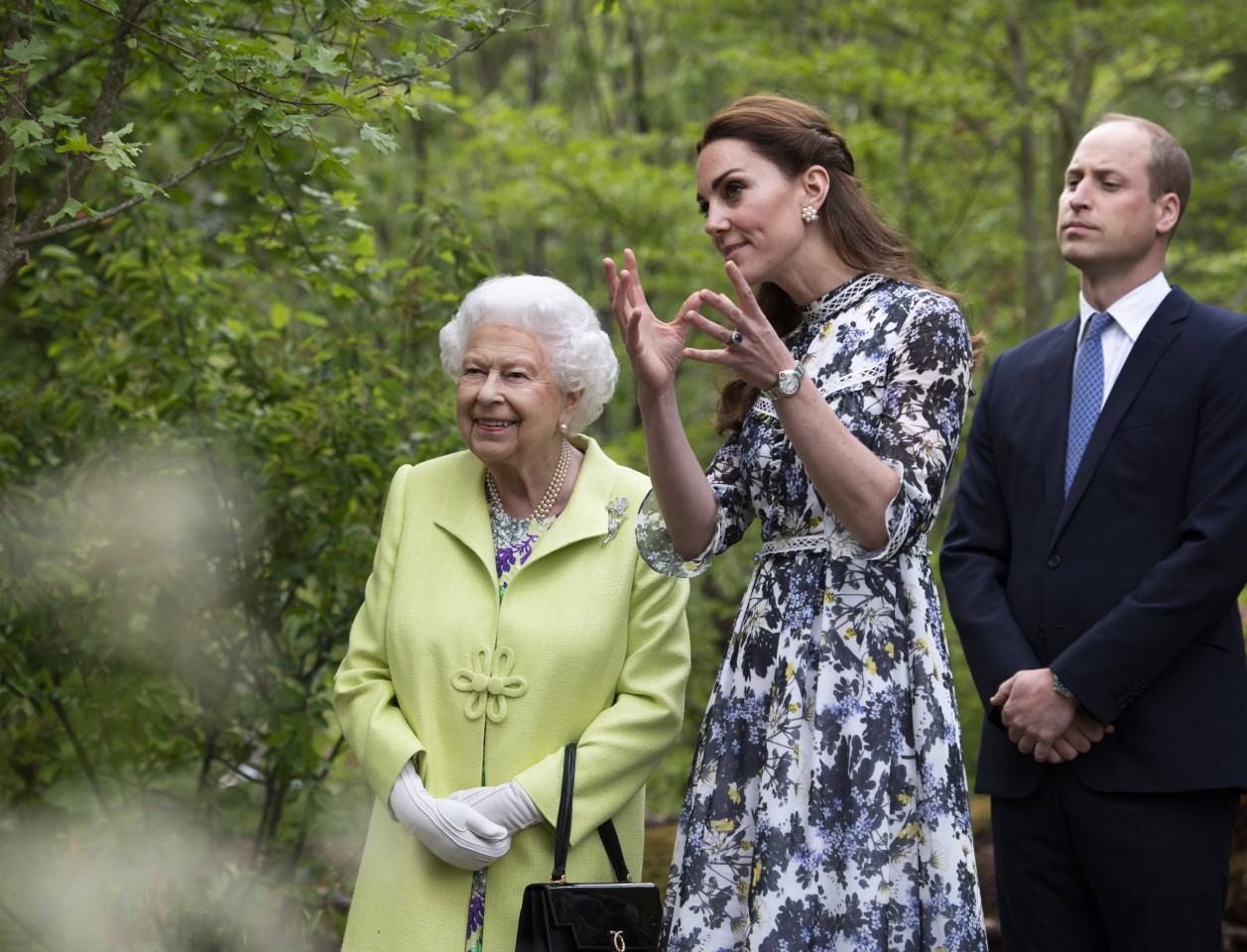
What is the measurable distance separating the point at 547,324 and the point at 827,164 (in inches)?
31.0

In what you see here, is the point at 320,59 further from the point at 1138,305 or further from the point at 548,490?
the point at 1138,305

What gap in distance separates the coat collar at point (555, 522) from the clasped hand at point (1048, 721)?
0.98 m

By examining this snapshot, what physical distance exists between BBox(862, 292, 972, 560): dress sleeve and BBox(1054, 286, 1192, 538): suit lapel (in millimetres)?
542

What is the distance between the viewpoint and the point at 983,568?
3.07 meters

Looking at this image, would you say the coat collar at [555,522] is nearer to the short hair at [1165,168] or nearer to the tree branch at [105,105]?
the tree branch at [105,105]

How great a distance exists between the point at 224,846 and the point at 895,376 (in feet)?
9.52

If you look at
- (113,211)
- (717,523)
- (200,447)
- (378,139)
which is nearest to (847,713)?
(717,523)

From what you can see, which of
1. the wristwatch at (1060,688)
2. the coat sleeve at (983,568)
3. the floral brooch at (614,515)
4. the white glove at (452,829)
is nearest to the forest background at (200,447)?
the floral brooch at (614,515)

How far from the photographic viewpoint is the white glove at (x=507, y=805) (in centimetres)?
284

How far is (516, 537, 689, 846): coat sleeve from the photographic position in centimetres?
289

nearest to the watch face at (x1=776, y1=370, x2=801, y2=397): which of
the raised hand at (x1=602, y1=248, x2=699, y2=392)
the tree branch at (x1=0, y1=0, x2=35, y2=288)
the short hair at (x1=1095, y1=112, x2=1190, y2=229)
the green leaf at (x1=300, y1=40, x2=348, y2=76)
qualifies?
the raised hand at (x1=602, y1=248, x2=699, y2=392)

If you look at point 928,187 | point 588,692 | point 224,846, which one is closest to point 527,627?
point 588,692

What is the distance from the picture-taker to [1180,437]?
112 inches

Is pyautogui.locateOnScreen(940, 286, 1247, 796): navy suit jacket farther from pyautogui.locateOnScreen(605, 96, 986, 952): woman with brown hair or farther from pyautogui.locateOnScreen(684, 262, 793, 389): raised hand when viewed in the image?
pyautogui.locateOnScreen(684, 262, 793, 389): raised hand
